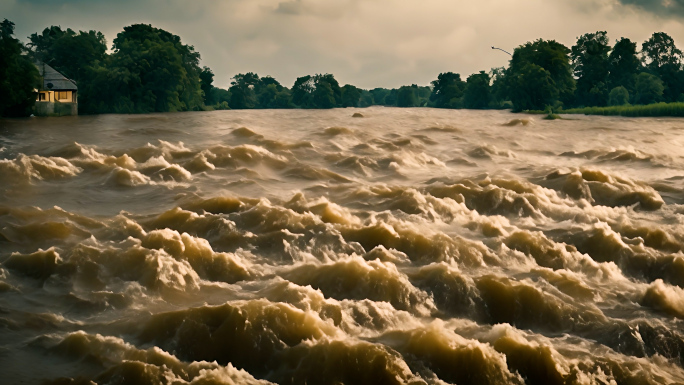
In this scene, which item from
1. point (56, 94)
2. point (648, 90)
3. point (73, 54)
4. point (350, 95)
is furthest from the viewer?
point (350, 95)

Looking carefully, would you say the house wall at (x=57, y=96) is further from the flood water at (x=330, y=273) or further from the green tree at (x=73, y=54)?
the flood water at (x=330, y=273)

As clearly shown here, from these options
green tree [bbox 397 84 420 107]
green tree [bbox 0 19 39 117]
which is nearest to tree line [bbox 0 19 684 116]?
green tree [bbox 0 19 39 117]

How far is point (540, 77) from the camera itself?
264ft

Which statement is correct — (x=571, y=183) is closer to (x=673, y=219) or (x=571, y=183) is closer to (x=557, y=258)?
(x=673, y=219)

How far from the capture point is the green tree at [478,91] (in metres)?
107

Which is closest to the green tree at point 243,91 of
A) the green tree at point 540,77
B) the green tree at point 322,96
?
the green tree at point 322,96

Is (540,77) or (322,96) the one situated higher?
(540,77)

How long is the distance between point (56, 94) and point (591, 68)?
6559 centimetres

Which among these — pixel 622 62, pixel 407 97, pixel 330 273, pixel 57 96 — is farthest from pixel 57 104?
pixel 407 97

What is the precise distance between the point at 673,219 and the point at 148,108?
60.1 m

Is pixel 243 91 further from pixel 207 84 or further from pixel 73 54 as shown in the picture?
pixel 73 54

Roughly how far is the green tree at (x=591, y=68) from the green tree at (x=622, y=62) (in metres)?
1.08

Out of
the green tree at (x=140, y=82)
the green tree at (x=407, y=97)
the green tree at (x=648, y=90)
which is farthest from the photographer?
the green tree at (x=407, y=97)

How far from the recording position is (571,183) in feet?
74.3
